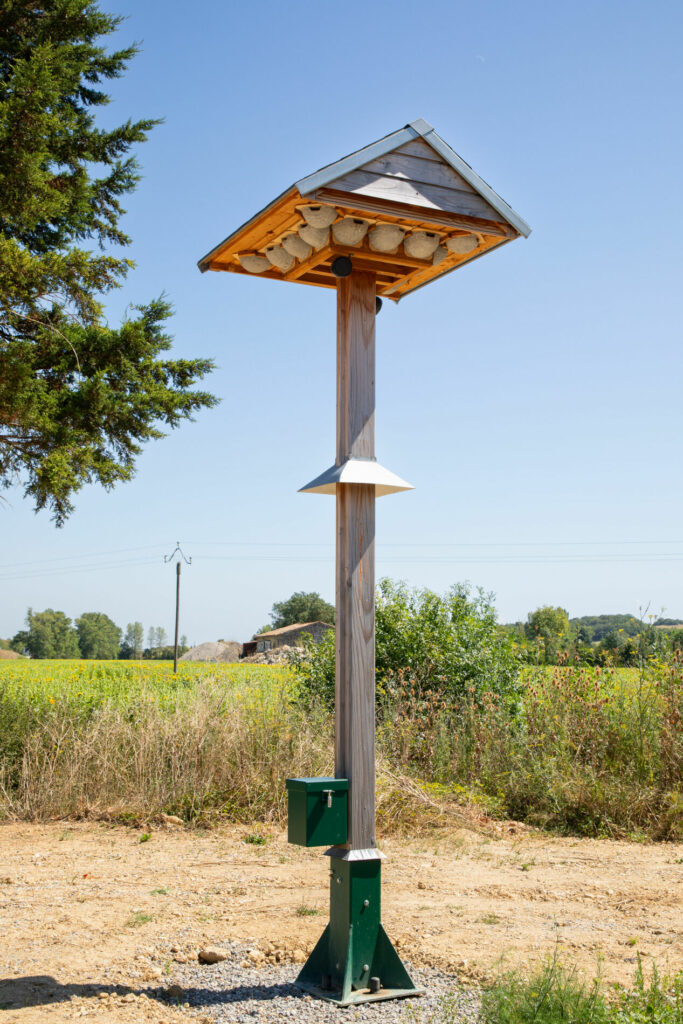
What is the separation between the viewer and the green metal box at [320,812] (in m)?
3.17

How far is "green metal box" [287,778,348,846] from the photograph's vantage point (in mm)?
3172

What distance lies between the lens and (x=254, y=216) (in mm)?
3537

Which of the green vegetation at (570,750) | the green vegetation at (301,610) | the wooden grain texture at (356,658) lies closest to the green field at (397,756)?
the green vegetation at (570,750)

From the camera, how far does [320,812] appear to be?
3193 millimetres

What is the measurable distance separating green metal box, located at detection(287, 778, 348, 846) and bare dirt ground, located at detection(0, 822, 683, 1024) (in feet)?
2.48

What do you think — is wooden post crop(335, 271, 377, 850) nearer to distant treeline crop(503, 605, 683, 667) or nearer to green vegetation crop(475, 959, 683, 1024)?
green vegetation crop(475, 959, 683, 1024)

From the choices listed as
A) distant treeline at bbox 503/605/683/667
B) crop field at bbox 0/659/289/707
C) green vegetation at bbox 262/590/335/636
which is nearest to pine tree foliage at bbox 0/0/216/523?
crop field at bbox 0/659/289/707

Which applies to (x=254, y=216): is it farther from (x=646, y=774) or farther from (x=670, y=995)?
→ (x=646, y=774)

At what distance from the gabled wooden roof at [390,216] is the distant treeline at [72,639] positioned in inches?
2525

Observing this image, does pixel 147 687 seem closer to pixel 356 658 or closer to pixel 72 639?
pixel 356 658

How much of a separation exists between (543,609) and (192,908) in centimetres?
7118

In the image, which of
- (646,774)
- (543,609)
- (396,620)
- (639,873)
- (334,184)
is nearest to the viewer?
(334,184)

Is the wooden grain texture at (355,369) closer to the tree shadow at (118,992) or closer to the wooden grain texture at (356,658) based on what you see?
the wooden grain texture at (356,658)

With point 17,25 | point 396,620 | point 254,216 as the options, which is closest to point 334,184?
point 254,216
